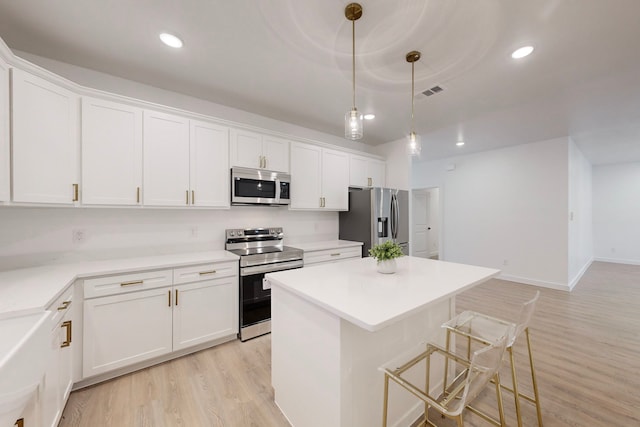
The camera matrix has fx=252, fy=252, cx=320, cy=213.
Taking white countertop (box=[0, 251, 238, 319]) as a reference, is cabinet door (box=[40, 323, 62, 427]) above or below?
below

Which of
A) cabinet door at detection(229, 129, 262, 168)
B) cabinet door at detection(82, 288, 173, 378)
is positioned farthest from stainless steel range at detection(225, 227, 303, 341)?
cabinet door at detection(229, 129, 262, 168)

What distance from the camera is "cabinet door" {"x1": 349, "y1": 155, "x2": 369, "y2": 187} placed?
13.6 feet

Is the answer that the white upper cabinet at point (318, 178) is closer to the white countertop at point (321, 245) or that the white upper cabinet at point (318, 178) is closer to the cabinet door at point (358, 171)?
the cabinet door at point (358, 171)

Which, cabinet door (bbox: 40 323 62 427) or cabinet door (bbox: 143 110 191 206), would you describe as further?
cabinet door (bbox: 143 110 191 206)

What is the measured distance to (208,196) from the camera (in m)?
2.78

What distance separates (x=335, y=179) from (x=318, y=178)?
33 cm

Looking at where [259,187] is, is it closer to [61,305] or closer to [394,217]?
[61,305]

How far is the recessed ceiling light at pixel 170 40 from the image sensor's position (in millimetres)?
1950

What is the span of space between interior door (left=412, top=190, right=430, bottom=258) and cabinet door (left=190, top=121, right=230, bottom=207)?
566 cm

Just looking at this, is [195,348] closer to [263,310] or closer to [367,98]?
[263,310]

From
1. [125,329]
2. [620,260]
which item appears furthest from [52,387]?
[620,260]

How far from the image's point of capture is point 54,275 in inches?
74.4

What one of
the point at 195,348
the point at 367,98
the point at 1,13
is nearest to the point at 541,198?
the point at 367,98

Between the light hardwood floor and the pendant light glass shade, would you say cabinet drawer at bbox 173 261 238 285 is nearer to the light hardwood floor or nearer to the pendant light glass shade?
the light hardwood floor
